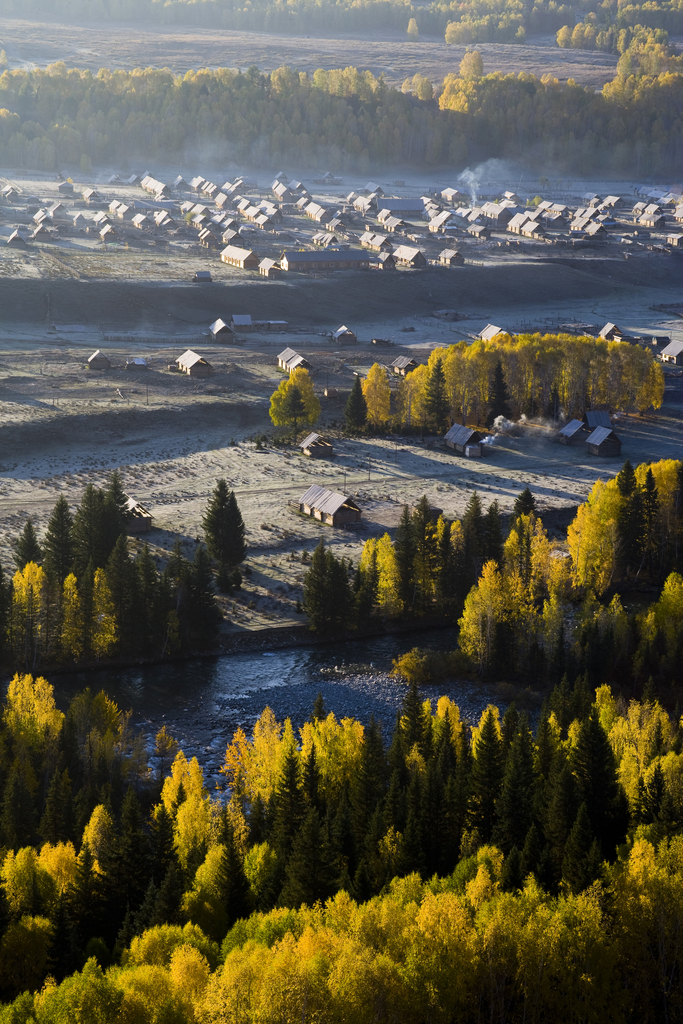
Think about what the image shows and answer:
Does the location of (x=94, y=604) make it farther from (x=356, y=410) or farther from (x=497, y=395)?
(x=497, y=395)

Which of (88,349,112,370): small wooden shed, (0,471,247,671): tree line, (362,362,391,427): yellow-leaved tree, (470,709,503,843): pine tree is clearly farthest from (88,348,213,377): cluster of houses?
(470,709,503,843): pine tree

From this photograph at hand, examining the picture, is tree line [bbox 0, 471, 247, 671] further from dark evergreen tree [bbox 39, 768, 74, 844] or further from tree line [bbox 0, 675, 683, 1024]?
dark evergreen tree [bbox 39, 768, 74, 844]

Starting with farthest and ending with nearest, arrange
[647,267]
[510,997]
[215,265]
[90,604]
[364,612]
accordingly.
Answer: [647,267]
[215,265]
[364,612]
[90,604]
[510,997]

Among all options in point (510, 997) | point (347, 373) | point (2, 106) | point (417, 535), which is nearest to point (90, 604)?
point (417, 535)

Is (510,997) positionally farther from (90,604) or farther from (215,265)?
(215,265)

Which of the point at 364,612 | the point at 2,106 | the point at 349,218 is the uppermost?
the point at 2,106

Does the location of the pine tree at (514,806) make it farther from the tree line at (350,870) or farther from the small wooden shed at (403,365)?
the small wooden shed at (403,365)
